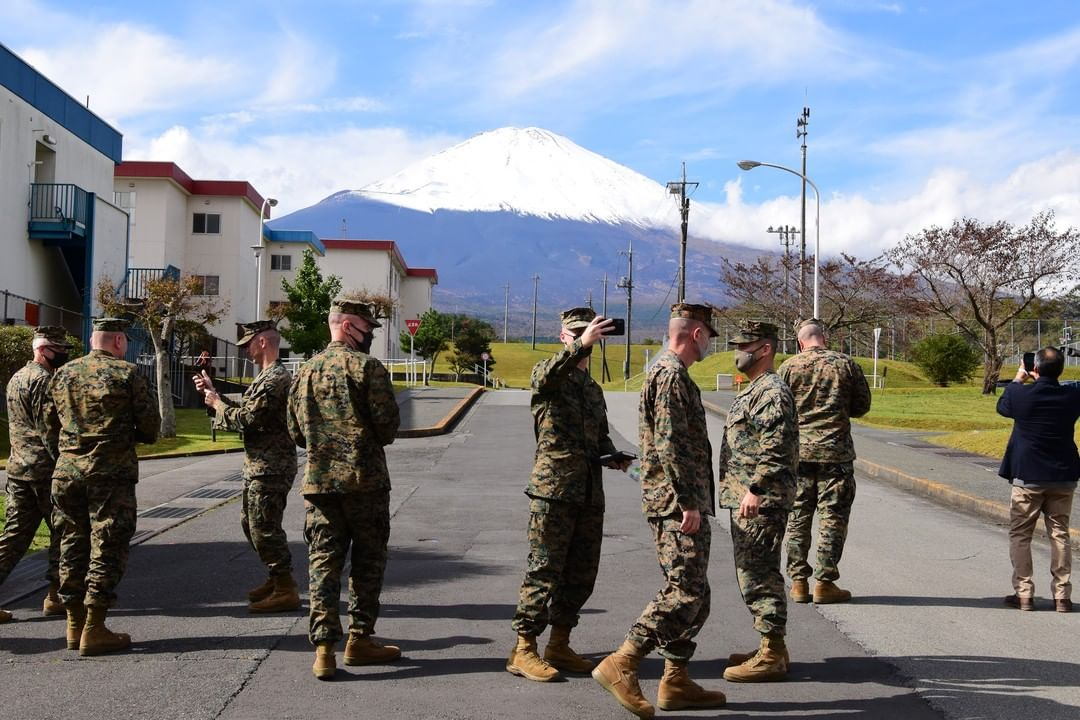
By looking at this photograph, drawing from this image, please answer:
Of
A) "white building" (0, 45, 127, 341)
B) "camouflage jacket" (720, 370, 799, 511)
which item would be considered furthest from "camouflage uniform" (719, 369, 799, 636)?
"white building" (0, 45, 127, 341)

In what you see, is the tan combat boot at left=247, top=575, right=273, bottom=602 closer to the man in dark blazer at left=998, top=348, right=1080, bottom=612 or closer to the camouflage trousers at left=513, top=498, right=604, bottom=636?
the camouflage trousers at left=513, top=498, right=604, bottom=636

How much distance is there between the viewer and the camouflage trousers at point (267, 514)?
7.06 m

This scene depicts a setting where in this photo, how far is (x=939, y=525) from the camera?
1184cm

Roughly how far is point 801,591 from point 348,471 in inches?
136

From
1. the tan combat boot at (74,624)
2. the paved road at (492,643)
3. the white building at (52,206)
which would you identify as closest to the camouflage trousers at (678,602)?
the paved road at (492,643)

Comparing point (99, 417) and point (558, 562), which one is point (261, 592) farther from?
point (558, 562)

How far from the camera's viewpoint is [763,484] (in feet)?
18.9

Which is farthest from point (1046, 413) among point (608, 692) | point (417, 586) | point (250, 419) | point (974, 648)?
point (250, 419)

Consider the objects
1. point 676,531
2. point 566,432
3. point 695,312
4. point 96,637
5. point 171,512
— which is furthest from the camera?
point 171,512

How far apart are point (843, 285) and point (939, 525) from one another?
47913 mm

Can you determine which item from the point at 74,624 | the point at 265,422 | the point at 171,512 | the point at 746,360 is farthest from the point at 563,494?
the point at 171,512

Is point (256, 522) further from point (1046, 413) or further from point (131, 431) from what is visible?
point (1046, 413)

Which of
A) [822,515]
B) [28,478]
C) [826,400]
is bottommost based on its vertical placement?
[822,515]

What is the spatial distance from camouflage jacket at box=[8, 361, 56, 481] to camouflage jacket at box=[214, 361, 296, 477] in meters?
1.13
